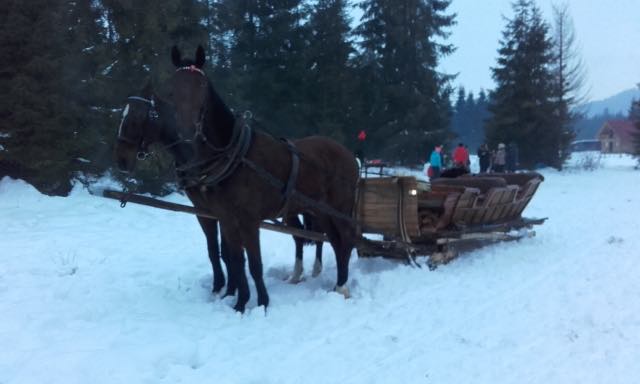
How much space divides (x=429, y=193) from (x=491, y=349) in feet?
11.7

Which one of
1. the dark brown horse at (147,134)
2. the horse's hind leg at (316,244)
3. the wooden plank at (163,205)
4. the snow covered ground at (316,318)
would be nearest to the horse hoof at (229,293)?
the snow covered ground at (316,318)

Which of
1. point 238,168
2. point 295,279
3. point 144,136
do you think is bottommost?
point 295,279

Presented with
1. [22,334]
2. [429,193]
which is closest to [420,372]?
[22,334]

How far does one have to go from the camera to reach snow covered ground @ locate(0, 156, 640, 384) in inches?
149

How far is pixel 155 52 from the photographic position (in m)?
13.2

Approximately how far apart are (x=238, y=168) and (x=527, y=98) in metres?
27.1

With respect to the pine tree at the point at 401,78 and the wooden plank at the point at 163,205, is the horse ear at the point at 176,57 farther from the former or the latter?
the pine tree at the point at 401,78

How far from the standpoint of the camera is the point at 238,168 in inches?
204

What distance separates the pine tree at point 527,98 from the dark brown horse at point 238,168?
2551 cm

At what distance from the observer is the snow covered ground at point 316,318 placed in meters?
3.80

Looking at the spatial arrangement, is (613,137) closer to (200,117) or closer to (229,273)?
(229,273)

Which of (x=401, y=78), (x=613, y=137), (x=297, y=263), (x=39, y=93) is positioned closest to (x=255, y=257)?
(x=297, y=263)

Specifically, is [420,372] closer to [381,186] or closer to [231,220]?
[231,220]

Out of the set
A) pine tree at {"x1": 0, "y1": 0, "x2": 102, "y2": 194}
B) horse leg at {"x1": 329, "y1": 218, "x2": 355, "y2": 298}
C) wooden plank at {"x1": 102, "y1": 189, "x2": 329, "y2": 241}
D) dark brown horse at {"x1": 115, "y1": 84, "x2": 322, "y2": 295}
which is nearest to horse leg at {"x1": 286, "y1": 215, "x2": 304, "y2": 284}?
horse leg at {"x1": 329, "y1": 218, "x2": 355, "y2": 298}
